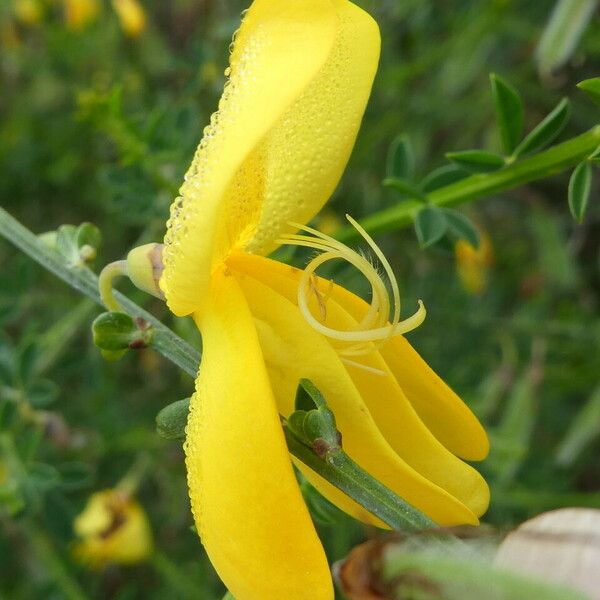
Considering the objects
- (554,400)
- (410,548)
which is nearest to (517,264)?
(554,400)

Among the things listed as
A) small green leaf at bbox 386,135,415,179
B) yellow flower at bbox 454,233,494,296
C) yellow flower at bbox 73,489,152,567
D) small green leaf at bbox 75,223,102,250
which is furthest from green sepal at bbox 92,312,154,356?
yellow flower at bbox 454,233,494,296

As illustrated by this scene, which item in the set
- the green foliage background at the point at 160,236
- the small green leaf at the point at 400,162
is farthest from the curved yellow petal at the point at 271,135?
the green foliage background at the point at 160,236

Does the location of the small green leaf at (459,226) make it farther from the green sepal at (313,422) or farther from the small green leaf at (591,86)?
the green sepal at (313,422)

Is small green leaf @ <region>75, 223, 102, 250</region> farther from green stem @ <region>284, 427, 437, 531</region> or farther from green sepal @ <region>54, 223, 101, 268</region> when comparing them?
green stem @ <region>284, 427, 437, 531</region>

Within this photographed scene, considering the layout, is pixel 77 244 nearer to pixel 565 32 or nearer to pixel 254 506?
pixel 254 506

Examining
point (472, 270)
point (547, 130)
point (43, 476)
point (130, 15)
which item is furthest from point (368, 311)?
point (130, 15)

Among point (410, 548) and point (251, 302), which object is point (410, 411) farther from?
point (410, 548)
